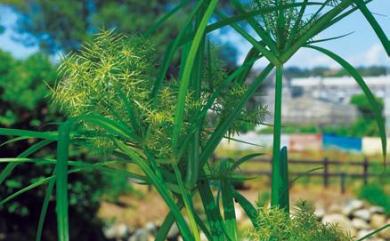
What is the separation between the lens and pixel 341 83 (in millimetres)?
17453

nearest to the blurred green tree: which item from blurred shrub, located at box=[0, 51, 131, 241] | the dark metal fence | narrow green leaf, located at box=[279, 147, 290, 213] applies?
the dark metal fence

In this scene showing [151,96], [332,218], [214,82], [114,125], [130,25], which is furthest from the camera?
[130,25]

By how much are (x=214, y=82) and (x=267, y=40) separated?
0.13 m

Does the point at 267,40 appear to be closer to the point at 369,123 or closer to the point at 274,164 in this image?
the point at 274,164

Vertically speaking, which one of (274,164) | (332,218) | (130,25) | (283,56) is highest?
(130,25)

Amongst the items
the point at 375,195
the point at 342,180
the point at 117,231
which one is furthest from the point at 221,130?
the point at 342,180

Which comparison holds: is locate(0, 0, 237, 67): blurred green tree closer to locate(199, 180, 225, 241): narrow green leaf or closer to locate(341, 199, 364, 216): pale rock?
locate(341, 199, 364, 216): pale rock

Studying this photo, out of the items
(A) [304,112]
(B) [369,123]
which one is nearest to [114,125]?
(B) [369,123]

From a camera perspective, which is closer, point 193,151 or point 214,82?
point 193,151

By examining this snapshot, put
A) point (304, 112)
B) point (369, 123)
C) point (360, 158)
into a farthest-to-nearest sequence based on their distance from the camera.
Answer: point (304, 112) < point (369, 123) < point (360, 158)

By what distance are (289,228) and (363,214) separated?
268 inches

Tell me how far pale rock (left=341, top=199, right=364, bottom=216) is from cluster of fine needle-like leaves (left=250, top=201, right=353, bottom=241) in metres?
6.75

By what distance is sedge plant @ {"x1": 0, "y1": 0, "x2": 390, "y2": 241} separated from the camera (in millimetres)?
863

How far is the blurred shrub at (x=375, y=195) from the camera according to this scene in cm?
771
